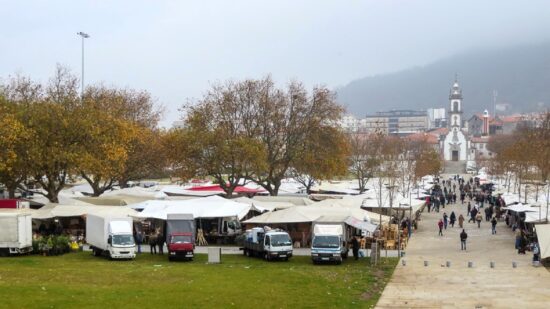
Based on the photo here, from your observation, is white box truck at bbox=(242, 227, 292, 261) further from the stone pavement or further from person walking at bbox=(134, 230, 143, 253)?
person walking at bbox=(134, 230, 143, 253)

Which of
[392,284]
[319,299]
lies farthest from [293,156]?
[319,299]

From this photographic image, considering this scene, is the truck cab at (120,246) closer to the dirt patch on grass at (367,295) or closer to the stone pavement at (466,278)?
the stone pavement at (466,278)

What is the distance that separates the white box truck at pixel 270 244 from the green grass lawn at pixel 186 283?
60cm

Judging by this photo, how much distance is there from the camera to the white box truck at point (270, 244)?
1337 inches

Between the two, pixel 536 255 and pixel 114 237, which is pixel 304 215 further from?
pixel 536 255

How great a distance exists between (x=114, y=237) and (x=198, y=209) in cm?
824

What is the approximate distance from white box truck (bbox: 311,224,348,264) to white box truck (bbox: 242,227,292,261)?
1369mm

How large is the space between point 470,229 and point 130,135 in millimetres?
24274

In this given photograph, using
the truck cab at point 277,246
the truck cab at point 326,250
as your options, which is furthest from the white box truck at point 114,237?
the truck cab at point 326,250

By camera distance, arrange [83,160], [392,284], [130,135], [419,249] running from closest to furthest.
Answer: [392,284] → [419,249] → [83,160] → [130,135]

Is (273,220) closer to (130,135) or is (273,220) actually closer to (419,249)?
(419,249)

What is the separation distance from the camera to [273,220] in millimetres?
39656

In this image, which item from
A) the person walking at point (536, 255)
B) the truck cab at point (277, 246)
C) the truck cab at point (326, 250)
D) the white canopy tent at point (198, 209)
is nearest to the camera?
the person walking at point (536, 255)

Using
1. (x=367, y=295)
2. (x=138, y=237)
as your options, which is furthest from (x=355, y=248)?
(x=138, y=237)
